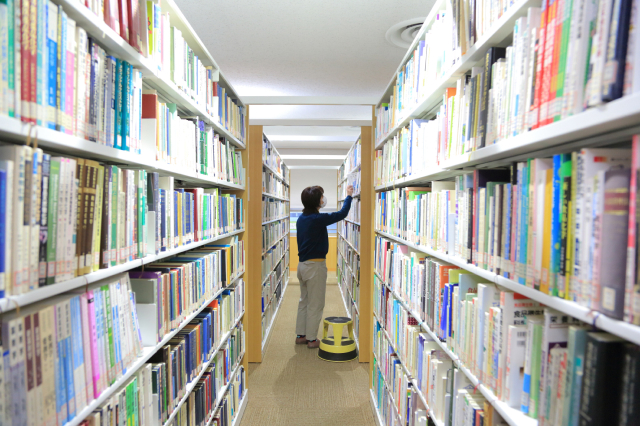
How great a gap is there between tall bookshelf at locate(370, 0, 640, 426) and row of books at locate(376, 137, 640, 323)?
0.5 inches

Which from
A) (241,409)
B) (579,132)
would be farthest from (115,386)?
(241,409)

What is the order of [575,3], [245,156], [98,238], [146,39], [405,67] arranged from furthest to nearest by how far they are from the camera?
[245,156], [405,67], [146,39], [98,238], [575,3]

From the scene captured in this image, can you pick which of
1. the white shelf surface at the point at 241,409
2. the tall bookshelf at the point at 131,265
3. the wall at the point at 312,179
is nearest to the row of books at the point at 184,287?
the tall bookshelf at the point at 131,265

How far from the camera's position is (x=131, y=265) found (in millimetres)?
1188

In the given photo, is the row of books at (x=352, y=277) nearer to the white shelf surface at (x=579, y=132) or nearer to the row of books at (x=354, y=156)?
the row of books at (x=354, y=156)

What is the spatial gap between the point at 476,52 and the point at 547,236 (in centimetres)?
64

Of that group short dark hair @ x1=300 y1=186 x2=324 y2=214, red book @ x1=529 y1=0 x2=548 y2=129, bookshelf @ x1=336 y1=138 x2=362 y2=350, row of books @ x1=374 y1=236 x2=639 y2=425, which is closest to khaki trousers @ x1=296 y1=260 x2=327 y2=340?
bookshelf @ x1=336 y1=138 x2=362 y2=350

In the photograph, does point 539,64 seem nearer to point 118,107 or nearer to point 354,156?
point 118,107

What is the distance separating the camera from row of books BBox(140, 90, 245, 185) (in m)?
1.37

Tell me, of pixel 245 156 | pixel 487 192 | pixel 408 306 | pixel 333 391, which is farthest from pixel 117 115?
pixel 333 391

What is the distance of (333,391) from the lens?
3.26 metres

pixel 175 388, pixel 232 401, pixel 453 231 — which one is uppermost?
pixel 453 231

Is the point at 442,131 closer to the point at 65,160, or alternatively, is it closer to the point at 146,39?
the point at 146,39

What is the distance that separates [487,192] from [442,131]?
475 millimetres
